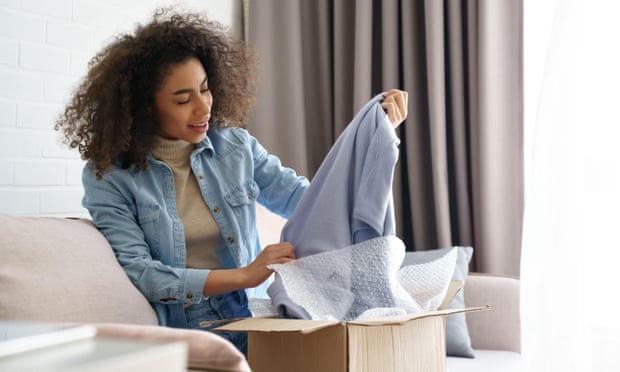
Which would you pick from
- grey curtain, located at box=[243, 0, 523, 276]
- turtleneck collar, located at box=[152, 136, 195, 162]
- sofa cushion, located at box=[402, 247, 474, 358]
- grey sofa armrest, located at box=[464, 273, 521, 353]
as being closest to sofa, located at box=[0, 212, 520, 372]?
turtleneck collar, located at box=[152, 136, 195, 162]

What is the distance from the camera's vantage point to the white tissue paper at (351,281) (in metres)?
1.38

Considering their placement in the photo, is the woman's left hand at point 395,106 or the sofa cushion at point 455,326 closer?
the woman's left hand at point 395,106

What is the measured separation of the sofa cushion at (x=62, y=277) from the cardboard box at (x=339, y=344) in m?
0.28

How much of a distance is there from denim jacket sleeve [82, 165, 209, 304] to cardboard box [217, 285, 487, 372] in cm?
27

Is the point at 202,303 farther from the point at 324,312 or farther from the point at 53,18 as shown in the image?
the point at 53,18

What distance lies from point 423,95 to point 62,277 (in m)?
1.62

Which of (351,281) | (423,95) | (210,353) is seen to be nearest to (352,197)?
(351,281)

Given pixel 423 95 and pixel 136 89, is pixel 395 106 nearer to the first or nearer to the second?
pixel 136 89

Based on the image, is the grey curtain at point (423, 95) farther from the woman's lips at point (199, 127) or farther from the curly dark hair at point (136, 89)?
the woman's lips at point (199, 127)

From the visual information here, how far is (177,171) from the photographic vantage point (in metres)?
1.72

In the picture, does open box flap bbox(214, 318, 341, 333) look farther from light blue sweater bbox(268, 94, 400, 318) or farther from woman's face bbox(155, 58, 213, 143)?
woman's face bbox(155, 58, 213, 143)

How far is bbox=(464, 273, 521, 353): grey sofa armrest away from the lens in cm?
217

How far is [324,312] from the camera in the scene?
4.49 ft

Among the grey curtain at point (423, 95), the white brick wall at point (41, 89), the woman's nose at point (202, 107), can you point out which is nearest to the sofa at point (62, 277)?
the woman's nose at point (202, 107)
